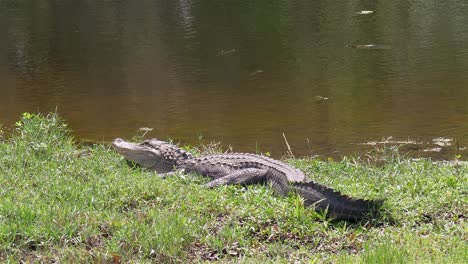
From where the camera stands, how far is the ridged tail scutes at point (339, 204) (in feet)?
18.0

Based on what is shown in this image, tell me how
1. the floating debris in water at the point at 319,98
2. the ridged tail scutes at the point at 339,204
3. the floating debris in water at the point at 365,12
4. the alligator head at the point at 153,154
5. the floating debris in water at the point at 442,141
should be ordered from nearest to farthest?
1. the ridged tail scutes at the point at 339,204
2. the alligator head at the point at 153,154
3. the floating debris in water at the point at 442,141
4. the floating debris in water at the point at 319,98
5. the floating debris in water at the point at 365,12

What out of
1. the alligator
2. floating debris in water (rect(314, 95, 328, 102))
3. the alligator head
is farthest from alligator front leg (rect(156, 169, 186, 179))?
floating debris in water (rect(314, 95, 328, 102))

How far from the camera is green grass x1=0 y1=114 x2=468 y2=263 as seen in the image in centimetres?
483

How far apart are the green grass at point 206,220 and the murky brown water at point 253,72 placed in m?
2.69

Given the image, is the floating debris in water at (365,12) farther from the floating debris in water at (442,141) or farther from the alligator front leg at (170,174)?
the alligator front leg at (170,174)

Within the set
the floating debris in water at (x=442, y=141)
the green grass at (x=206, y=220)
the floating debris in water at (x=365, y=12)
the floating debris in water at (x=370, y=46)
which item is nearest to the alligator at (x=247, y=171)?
the green grass at (x=206, y=220)

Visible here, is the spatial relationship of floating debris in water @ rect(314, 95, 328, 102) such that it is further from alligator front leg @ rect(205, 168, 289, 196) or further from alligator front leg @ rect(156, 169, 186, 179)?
alligator front leg @ rect(205, 168, 289, 196)

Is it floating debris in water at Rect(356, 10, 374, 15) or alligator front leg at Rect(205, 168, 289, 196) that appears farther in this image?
floating debris in water at Rect(356, 10, 374, 15)

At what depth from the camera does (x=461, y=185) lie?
604 cm

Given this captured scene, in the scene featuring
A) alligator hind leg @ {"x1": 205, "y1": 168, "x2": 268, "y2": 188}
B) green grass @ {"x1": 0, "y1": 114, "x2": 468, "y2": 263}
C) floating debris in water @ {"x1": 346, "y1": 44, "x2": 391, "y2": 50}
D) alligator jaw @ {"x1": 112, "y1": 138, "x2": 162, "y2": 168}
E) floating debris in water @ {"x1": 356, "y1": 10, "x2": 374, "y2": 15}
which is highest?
green grass @ {"x1": 0, "y1": 114, "x2": 468, "y2": 263}

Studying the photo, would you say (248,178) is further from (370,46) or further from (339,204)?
(370,46)

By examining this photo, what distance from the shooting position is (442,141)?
9.05m

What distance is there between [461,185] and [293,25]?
11976 mm

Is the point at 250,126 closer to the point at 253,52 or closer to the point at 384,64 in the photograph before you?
the point at 384,64
